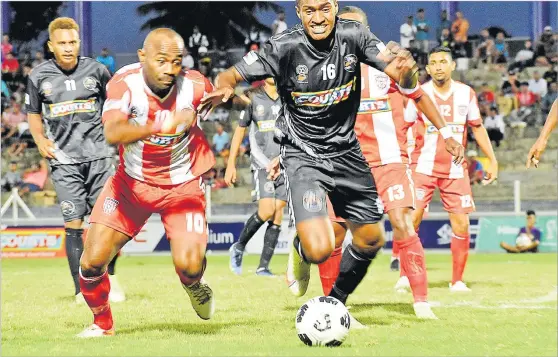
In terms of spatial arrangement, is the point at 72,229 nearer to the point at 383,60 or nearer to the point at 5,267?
the point at 383,60

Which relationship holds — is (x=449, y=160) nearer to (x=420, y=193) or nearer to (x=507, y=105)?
(x=420, y=193)

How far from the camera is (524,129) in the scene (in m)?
23.5

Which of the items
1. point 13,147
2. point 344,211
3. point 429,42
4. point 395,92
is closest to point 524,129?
point 429,42

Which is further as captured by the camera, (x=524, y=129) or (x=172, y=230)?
(x=524, y=129)

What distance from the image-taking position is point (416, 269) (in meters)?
7.79

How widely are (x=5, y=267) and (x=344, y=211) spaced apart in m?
10.4

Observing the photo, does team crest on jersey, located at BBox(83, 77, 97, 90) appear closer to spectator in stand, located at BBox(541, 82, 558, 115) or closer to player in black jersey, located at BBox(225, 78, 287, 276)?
player in black jersey, located at BBox(225, 78, 287, 276)

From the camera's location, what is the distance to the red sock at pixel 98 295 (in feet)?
22.4

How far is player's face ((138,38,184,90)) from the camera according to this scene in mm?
6387

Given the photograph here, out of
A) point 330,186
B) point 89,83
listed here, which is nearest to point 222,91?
point 330,186

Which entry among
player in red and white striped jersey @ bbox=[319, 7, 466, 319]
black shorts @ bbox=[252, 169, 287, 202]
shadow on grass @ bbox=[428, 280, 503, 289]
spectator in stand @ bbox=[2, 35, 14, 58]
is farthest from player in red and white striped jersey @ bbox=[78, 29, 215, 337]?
spectator in stand @ bbox=[2, 35, 14, 58]

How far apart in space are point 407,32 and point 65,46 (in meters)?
16.8

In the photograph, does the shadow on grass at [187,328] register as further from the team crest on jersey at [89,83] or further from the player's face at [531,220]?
the player's face at [531,220]

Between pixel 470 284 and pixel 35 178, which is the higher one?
pixel 35 178
